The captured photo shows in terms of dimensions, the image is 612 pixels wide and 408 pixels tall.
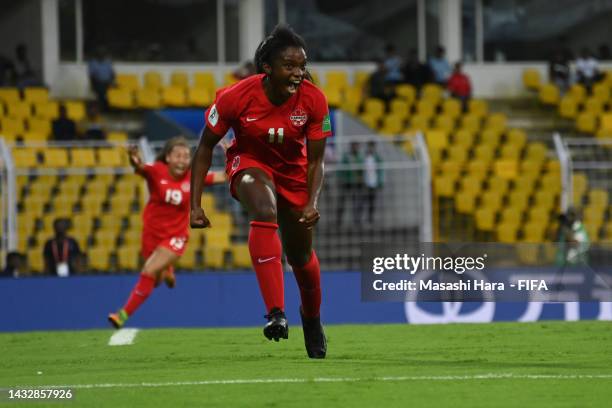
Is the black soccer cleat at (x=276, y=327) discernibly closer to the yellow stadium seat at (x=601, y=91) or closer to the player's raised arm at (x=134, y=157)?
the player's raised arm at (x=134, y=157)

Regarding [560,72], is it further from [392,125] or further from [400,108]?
[392,125]

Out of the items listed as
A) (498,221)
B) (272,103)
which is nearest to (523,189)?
(498,221)

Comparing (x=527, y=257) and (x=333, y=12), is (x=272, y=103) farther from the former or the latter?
(x=333, y=12)

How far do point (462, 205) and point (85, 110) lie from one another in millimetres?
7920

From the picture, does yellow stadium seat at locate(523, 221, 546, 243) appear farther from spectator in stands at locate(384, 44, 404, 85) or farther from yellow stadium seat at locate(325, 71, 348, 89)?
yellow stadium seat at locate(325, 71, 348, 89)

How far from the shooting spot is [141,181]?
63.8ft

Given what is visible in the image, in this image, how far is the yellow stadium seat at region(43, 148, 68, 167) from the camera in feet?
65.6

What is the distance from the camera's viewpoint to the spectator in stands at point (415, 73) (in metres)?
27.1

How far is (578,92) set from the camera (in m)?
27.8

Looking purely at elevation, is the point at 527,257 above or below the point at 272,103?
below

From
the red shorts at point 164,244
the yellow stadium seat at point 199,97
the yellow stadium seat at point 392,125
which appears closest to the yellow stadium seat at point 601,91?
the yellow stadium seat at point 392,125

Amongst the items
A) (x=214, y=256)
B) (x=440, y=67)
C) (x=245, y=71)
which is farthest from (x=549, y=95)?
(x=214, y=256)

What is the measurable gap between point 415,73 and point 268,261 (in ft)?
60.5

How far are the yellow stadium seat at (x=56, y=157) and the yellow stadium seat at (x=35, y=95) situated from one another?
437 cm
